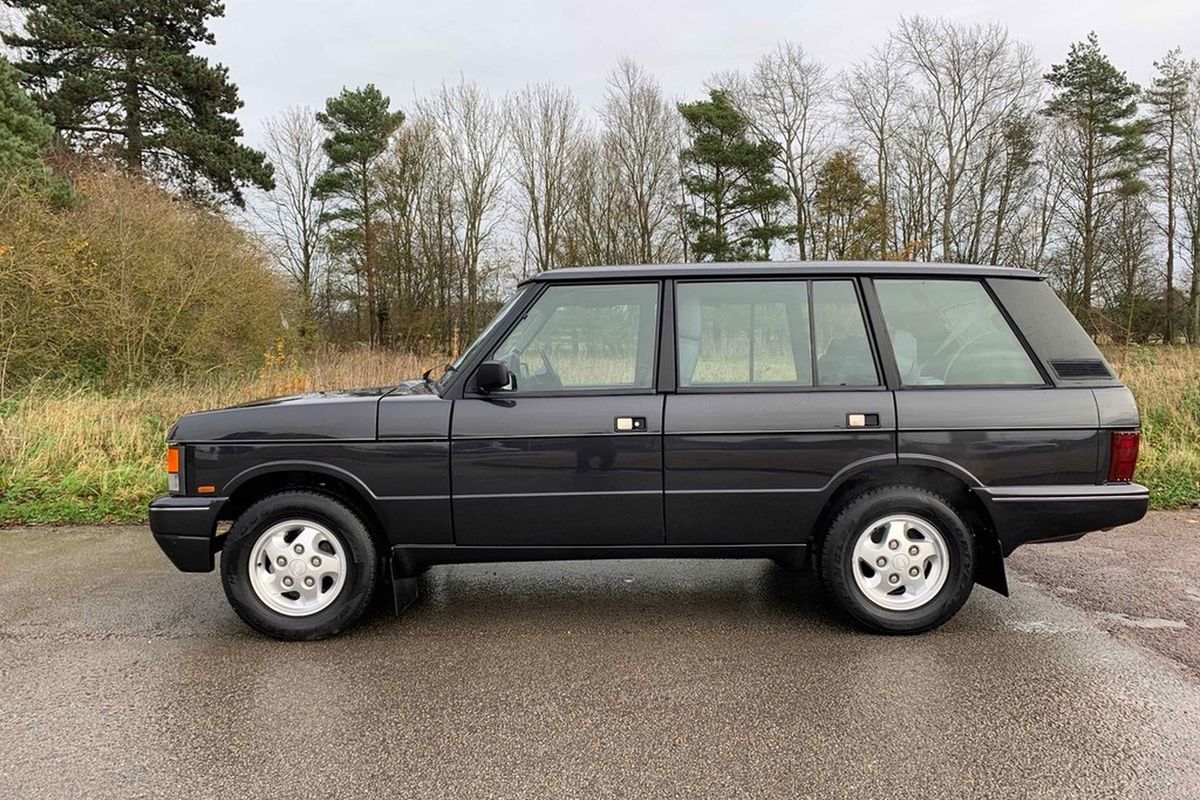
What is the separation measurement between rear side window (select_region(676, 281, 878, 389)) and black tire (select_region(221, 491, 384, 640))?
1777 mm

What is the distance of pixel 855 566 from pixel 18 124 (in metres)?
21.1

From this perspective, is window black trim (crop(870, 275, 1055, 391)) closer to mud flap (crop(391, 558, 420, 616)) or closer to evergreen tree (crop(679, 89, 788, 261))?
mud flap (crop(391, 558, 420, 616))

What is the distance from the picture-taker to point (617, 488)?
3.47m

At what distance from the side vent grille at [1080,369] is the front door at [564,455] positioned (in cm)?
198

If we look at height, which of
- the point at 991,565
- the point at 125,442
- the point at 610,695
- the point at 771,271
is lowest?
the point at 610,695

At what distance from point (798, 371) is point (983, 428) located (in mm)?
905

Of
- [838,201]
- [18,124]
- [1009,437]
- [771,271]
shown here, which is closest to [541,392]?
[771,271]

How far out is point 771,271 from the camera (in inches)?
144

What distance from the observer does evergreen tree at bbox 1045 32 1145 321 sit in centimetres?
2930

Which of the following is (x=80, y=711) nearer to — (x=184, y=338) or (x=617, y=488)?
(x=617, y=488)

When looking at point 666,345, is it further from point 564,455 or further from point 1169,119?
point 1169,119

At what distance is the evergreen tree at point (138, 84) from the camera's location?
20281 mm

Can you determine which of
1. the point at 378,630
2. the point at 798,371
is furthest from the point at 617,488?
the point at 378,630

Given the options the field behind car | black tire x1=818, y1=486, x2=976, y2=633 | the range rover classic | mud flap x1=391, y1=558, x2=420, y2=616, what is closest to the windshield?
the range rover classic
